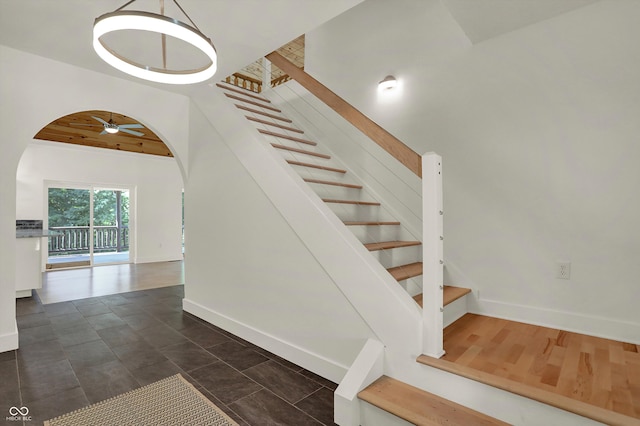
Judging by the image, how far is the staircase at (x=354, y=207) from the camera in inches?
101

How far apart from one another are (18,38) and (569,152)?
4.31 meters

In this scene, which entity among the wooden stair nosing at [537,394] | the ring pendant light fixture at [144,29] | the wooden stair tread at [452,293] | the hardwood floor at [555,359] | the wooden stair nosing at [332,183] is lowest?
the hardwood floor at [555,359]

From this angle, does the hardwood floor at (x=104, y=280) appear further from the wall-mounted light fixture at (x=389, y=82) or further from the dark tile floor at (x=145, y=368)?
the wall-mounted light fixture at (x=389, y=82)

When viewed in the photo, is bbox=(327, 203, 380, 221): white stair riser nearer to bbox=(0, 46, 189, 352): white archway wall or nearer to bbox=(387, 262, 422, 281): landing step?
bbox=(387, 262, 422, 281): landing step

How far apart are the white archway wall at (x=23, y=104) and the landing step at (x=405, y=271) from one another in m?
3.16

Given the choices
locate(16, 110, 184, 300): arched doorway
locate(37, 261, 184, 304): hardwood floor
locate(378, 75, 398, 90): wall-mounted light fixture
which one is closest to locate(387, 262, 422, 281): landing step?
locate(378, 75, 398, 90): wall-mounted light fixture

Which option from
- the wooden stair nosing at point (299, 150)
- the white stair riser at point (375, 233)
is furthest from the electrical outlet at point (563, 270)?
the wooden stair nosing at point (299, 150)

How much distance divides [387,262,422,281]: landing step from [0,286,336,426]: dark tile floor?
35.3 inches

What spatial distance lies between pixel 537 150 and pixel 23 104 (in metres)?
4.25

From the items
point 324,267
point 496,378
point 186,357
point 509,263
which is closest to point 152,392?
point 186,357

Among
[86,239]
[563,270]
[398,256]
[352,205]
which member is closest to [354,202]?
[352,205]

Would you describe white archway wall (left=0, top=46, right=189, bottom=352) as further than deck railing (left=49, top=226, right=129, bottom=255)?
No

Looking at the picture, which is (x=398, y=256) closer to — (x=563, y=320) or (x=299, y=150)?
(x=563, y=320)

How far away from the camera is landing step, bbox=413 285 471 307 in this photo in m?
2.35
